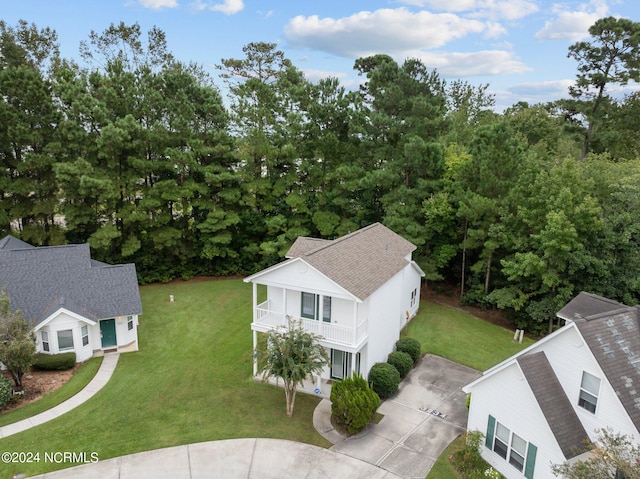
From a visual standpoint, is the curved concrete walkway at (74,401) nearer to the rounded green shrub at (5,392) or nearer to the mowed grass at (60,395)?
the mowed grass at (60,395)

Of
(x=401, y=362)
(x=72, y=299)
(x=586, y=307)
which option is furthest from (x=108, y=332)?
(x=586, y=307)

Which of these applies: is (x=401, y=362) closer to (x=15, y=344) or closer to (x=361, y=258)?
(x=361, y=258)

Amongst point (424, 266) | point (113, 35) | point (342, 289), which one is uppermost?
point (113, 35)

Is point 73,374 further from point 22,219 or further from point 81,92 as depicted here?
point 81,92

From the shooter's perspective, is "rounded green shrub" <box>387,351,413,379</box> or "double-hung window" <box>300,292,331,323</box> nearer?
"double-hung window" <box>300,292,331,323</box>

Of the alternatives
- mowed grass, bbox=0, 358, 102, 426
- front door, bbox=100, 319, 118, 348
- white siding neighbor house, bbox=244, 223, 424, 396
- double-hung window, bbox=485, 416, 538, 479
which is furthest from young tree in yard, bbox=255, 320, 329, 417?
front door, bbox=100, 319, 118, 348

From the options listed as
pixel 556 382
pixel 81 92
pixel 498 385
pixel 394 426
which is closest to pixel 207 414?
pixel 394 426

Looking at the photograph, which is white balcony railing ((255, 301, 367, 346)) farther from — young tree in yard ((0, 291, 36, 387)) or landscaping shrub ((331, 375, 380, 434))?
young tree in yard ((0, 291, 36, 387))
